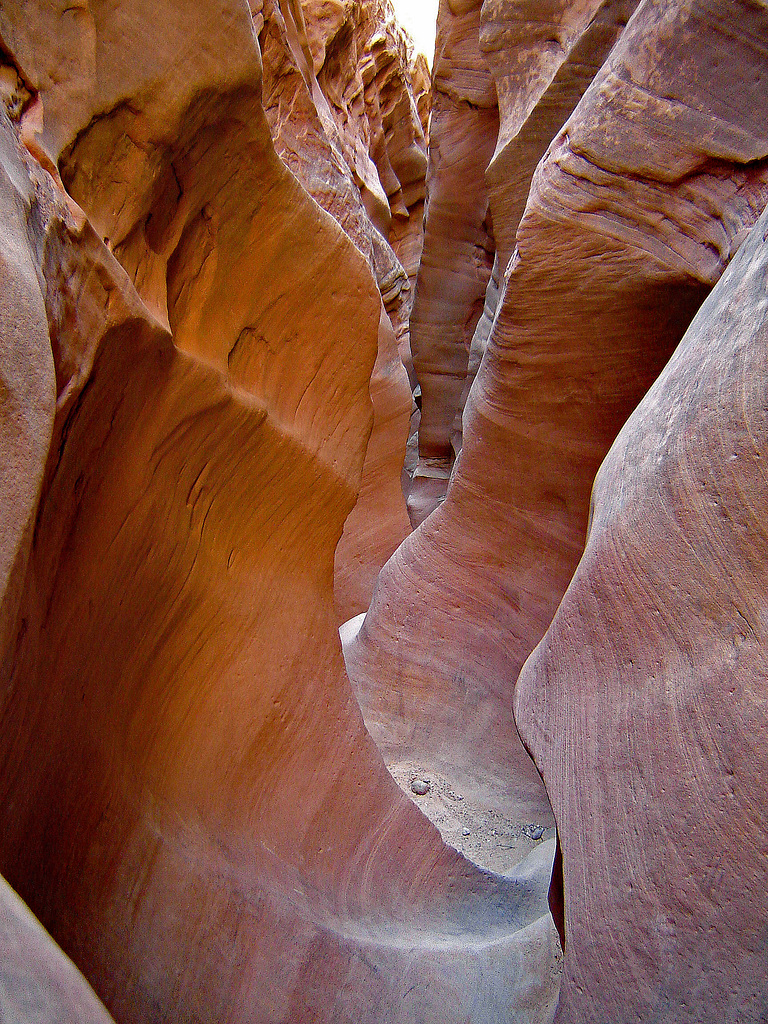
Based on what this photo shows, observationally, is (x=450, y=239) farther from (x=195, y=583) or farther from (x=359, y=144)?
(x=195, y=583)

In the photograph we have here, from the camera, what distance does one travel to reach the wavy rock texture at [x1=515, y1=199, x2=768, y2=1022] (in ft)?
3.91

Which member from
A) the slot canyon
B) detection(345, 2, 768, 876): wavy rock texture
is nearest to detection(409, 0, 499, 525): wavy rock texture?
the slot canyon

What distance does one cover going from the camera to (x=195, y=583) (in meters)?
1.99

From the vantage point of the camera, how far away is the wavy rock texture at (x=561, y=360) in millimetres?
2438

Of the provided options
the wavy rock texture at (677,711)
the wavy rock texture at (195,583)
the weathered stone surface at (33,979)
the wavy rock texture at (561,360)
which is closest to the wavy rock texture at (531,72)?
the wavy rock texture at (561,360)

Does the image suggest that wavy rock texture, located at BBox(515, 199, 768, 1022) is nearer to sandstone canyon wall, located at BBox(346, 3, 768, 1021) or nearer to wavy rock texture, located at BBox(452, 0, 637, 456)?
sandstone canyon wall, located at BBox(346, 3, 768, 1021)

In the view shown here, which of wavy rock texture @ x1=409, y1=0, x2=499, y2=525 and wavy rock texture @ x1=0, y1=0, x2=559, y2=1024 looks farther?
wavy rock texture @ x1=409, y1=0, x2=499, y2=525

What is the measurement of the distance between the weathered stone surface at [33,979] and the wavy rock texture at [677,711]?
1000 mm

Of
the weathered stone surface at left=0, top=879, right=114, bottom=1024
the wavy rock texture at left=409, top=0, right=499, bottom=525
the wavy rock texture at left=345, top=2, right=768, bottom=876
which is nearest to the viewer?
the weathered stone surface at left=0, top=879, right=114, bottom=1024

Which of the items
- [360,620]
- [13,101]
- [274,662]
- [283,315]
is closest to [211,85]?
[13,101]

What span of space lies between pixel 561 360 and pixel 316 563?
1.61 metres

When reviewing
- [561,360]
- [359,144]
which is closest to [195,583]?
[561,360]

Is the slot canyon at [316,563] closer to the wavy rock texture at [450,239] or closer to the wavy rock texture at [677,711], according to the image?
the wavy rock texture at [677,711]

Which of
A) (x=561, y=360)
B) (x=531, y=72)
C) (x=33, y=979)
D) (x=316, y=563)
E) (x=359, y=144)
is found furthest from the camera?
(x=359, y=144)
